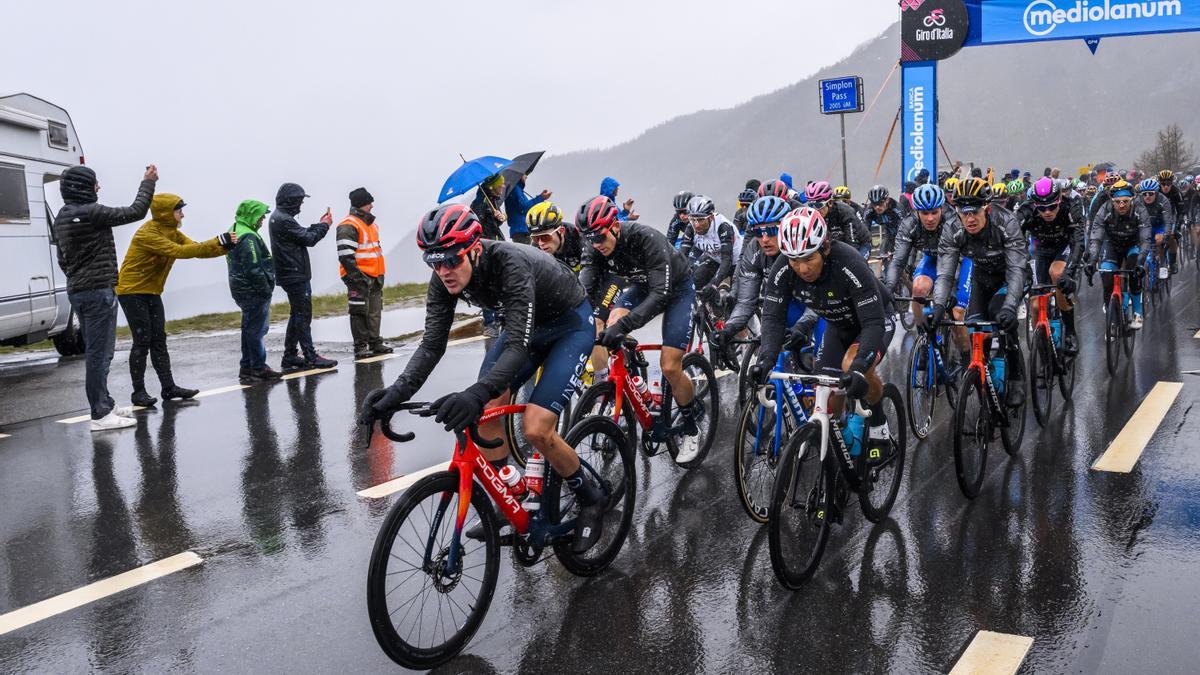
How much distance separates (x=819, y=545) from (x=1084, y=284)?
54.7 feet

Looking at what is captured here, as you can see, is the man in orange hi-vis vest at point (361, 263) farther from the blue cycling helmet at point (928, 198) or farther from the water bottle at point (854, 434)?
the water bottle at point (854, 434)

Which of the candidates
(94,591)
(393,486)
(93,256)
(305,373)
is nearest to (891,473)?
(393,486)

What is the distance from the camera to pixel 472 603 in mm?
4527

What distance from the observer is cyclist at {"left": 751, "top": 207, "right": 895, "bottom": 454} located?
17.8 feet

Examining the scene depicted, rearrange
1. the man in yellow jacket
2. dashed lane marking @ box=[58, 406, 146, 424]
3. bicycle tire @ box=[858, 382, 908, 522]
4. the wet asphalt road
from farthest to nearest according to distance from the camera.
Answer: the man in yellow jacket, dashed lane marking @ box=[58, 406, 146, 424], bicycle tire @ box=[858, 382, 908, 522], the wet asphalt road

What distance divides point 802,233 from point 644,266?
1.86 metres

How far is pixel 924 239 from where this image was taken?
875 centimetres

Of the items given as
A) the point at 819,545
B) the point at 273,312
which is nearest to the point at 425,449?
the point at 819,545

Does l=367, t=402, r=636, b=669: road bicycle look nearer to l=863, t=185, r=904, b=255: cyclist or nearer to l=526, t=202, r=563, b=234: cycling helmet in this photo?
l=526, t=202, r=563, b=234: cycling helmet

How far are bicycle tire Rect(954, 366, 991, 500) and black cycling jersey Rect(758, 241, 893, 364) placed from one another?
81 centimetres

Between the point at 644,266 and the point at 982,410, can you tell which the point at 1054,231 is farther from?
the point at 644,266

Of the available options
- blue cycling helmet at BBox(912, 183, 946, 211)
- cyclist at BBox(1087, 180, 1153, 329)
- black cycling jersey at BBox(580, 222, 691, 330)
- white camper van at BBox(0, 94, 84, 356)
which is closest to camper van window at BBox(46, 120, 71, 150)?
white camper van at BBox(0, 94, 84, 356)

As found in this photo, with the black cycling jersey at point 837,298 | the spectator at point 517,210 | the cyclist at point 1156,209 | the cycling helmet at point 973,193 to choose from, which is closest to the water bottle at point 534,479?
the black cycling jersey at point 837,298

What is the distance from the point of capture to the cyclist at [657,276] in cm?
685
